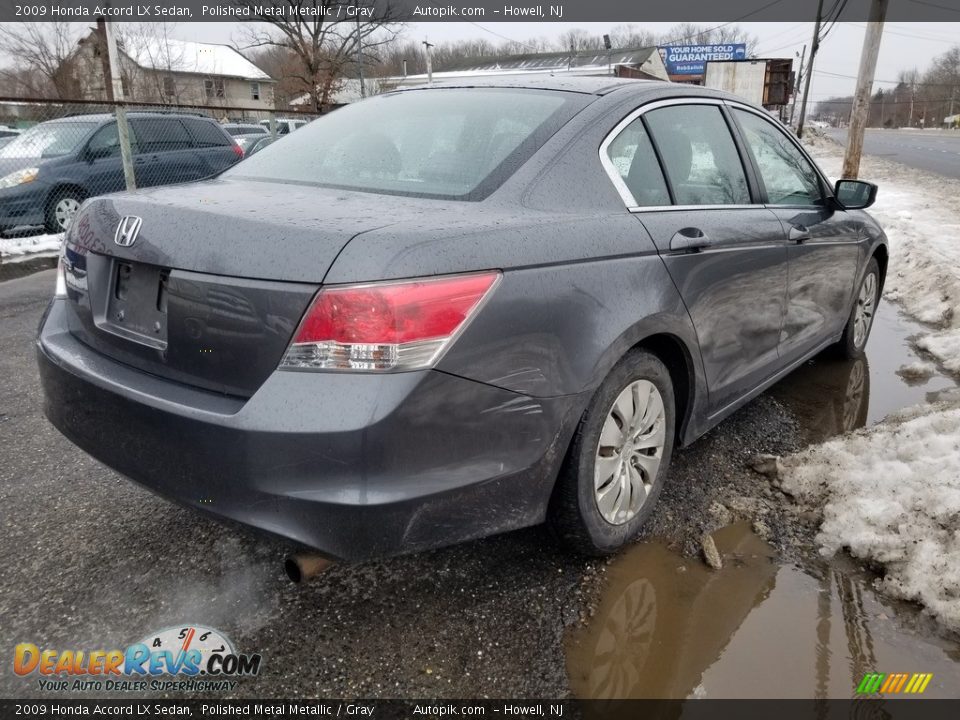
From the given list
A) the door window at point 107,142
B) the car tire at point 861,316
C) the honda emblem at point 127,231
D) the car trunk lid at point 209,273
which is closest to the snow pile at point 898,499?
the car tire at point 861,316

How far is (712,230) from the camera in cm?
271

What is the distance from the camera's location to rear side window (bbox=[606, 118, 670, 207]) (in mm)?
2447

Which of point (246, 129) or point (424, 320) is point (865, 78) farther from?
point (246, 129)

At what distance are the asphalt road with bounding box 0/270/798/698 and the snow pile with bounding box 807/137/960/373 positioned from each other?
3.29 meters

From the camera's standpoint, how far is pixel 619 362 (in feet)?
7.43

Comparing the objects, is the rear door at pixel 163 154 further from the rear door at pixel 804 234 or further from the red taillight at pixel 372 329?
the red taillight at pixel 372 329

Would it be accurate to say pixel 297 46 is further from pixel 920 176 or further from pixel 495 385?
pixel 495 385

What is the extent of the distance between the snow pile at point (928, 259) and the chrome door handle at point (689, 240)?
2.96 metres

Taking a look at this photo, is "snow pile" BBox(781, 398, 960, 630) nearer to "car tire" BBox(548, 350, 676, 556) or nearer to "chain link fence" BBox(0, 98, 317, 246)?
"car tire" BBox(548, 350, 676, 556)

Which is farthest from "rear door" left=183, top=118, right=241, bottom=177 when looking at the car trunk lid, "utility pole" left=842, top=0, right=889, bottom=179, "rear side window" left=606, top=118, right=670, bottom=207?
"utility pole" left=842, top=0, right=889, bottom=179

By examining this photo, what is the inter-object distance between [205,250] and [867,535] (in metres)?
2.44

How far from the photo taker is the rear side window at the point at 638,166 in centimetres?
245

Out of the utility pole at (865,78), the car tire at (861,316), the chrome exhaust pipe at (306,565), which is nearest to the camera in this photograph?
the chrome exhaust pipe at (306,565)

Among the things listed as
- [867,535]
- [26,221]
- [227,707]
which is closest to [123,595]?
[227,707]
